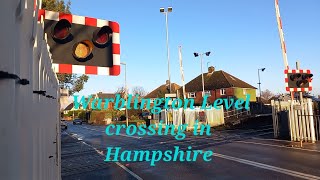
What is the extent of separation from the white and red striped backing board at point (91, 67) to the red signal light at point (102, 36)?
59 millimetres

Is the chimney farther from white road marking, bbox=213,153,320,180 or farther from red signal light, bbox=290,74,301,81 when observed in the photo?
white road marking, bbox=213,153,320,180

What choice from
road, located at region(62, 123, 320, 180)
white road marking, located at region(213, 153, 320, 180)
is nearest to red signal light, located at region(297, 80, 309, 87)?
road, located at region(62, 123, 320, 180)

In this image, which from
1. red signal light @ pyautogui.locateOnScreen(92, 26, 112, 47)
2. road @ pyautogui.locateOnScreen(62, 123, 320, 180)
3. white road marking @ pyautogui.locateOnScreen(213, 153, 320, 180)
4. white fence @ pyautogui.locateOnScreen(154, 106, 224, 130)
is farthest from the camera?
white fence @ pyautogui.locateOnScreen(154, 106, 224, 130)

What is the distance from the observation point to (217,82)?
205ft

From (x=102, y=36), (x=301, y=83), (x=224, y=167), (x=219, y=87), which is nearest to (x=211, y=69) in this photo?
(x=219, y=87)

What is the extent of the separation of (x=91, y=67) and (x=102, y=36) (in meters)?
0.37

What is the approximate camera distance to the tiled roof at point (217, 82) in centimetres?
6144

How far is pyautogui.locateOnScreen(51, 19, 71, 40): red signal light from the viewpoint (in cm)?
342

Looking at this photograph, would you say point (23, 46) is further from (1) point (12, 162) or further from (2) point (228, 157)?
(2) point (228, 157)

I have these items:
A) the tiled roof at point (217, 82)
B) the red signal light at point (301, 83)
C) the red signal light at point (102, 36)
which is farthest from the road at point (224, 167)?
the tiled roof at point (217, 82)

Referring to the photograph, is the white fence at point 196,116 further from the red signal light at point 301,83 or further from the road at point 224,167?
the road at point 224,167

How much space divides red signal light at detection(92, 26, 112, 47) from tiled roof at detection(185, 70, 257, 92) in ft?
190

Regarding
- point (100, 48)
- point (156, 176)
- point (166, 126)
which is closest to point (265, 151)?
point (156, 176)

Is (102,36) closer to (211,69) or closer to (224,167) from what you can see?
(224,167)
